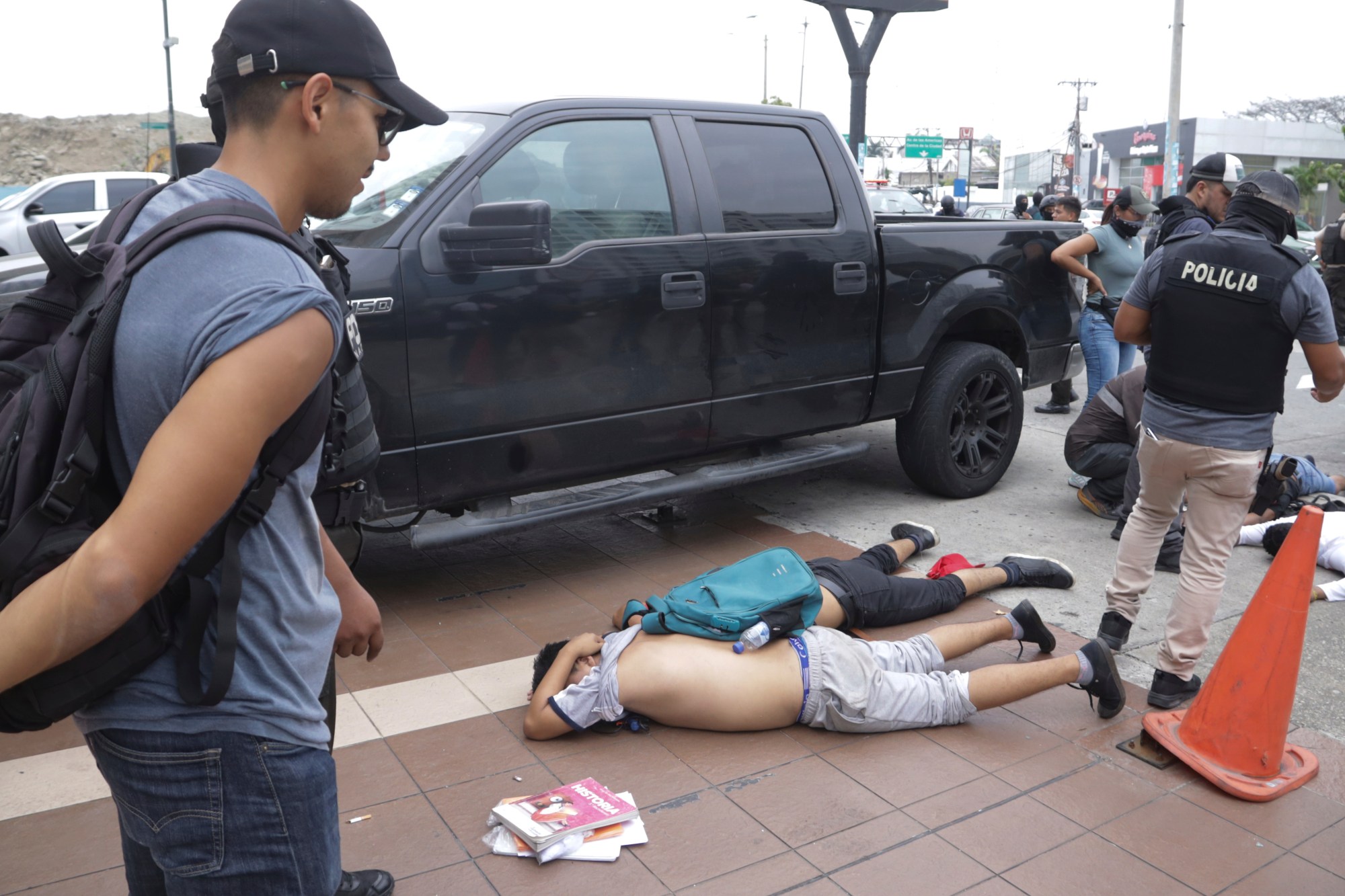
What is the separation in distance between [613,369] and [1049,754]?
2311 millimetres

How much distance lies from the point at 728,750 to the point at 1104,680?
4.29 ft

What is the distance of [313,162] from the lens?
1.43 metres

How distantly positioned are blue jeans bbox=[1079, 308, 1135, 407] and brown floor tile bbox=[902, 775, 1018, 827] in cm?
476

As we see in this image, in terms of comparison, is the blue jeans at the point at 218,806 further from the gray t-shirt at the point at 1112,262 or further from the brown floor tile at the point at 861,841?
the gray t-shirt at the point at 1112,262

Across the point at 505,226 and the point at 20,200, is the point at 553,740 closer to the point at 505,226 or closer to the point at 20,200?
the point at 505,226

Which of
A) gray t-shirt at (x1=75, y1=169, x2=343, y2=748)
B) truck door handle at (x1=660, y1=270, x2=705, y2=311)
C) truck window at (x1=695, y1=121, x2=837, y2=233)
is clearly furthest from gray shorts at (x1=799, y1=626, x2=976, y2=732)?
gray t-shirt at (x1=75, y1=169, x2=343, y2=748)

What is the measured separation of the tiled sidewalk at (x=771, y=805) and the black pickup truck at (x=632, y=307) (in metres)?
0.93

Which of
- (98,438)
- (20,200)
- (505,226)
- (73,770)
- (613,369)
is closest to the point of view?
(98,438)

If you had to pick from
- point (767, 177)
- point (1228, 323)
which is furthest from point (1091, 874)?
point (767, 177)

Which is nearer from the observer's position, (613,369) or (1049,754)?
(1049,754)

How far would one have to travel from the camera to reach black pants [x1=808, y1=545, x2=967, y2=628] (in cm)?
429

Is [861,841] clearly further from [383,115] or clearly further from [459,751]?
[383,115]

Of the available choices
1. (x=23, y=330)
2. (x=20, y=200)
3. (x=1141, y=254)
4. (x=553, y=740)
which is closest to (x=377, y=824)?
(x=553, y=740)

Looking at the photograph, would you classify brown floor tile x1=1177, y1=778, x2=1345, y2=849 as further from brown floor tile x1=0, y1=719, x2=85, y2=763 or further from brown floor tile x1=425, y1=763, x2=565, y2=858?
brown floor tile x1=0, y1=719, x2=85, y2=763
